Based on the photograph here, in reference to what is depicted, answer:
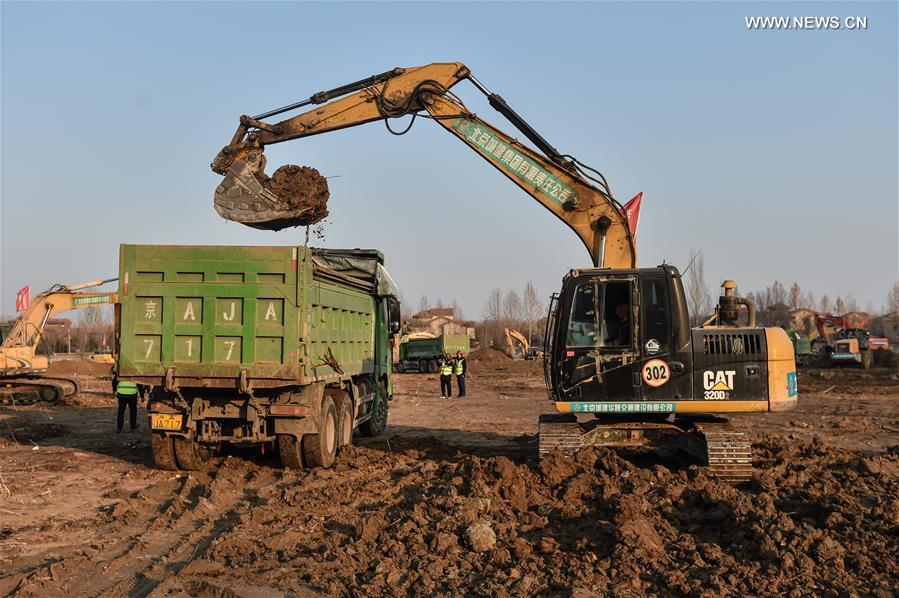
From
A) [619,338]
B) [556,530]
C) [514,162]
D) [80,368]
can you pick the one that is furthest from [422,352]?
[556,530]

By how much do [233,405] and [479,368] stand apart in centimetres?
3626

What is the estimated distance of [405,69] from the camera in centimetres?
1201

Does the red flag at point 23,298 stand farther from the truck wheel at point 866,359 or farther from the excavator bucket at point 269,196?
the truck wheel at point 866,359

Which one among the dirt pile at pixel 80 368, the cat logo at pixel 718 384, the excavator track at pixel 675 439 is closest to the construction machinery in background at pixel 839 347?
the excavator track at pixel 675 439

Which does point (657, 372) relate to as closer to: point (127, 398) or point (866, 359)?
point (127, 398)

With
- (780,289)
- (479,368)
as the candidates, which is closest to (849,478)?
(479,368)

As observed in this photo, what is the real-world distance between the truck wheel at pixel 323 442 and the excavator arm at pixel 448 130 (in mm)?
2873

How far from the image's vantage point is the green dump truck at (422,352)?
146 feet

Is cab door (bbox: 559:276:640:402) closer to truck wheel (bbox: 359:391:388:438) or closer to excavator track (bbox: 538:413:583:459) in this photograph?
excavator track (bbox: 538:413:583:459)

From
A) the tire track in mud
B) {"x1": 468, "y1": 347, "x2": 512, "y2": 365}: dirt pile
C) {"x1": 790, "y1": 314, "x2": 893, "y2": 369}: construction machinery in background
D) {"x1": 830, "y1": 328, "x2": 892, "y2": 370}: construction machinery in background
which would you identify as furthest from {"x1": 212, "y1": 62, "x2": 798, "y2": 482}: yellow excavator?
{"x1": 468, "y1": 347, "x2": 512, "y2": 365}: dirt pile

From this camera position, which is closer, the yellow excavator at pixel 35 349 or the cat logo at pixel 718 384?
the cat logo at pixel 718 384

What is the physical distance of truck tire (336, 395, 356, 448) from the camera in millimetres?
11672

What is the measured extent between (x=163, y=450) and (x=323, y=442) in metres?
2.07

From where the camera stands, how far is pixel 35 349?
22.0 metres
